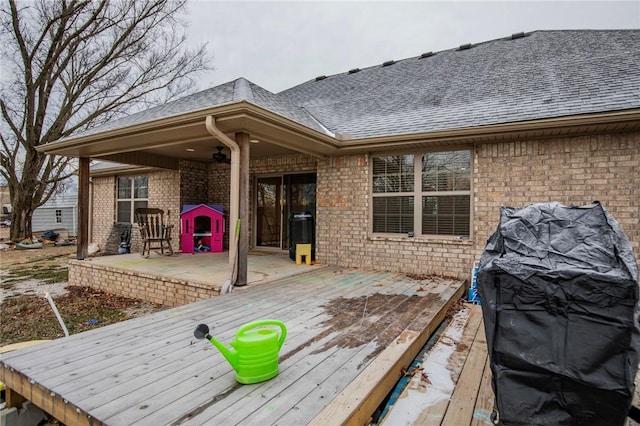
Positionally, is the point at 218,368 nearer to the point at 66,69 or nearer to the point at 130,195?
the point at 130,195

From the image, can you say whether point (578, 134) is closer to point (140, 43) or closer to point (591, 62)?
point (591, 62)

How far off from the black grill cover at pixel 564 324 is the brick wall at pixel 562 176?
3414 mm

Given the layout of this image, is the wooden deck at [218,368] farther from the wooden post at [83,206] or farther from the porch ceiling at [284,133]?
the wooden post at [83,206]

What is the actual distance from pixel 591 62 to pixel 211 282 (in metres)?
7.18

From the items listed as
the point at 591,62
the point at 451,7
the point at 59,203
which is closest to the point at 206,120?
the point at 591,62

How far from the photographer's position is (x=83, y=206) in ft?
22.2

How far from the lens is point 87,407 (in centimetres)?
176

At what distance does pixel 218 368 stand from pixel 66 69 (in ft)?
55.1

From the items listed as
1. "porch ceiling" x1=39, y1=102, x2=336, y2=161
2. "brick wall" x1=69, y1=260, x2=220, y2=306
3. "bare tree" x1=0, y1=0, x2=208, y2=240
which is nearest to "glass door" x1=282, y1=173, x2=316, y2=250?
"porch ceiling" x1=39, y1=102, x2=336, y2=161

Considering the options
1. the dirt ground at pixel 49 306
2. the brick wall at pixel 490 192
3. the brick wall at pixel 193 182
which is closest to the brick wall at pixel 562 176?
the brick wall at pixel 490 192

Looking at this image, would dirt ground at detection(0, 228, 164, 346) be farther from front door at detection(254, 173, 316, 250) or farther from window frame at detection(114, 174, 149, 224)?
front door at detection(254, 173, 316, 250)

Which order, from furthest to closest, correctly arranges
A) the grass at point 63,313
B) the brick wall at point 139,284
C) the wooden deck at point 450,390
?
the brick wall at point 139,284 < the grass at point 63,313 < the wooden deck at point 450,390

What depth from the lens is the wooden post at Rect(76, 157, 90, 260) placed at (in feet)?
22.2

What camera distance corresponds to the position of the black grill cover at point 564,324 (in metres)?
1.49
